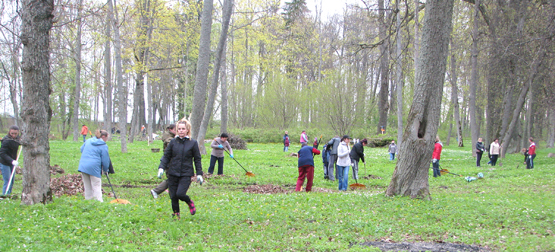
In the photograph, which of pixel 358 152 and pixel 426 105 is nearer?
pixel 426 105

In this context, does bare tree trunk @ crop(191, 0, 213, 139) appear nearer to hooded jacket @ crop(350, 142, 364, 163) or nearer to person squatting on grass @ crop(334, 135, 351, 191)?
hooded jacket @ crop(350, 142, 364, 163)

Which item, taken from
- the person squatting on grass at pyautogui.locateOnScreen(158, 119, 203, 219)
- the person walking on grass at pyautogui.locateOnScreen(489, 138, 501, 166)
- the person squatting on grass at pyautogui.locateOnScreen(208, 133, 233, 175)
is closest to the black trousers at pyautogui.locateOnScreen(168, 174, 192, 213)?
the person squatting on grass at pyautogui.locateOnScreen(158, 119, 203, 219)

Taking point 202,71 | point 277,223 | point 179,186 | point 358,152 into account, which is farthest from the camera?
point 202,71

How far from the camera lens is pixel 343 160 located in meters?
11.6

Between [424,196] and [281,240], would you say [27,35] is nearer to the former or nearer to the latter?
[281,240]

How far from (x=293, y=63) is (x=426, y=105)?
40350 millimetres

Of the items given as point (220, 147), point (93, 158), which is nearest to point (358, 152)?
point (220, 147)

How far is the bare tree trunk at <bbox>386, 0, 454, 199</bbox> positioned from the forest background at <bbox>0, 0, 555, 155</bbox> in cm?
334

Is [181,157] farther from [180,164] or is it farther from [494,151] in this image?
[494,151]

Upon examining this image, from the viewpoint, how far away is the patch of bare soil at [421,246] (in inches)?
213

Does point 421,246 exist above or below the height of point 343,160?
below

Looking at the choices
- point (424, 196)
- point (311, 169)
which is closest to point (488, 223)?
point (424, 196)

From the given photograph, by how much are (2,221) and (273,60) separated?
134 feet

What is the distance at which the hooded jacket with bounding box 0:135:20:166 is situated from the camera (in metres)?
8.77
